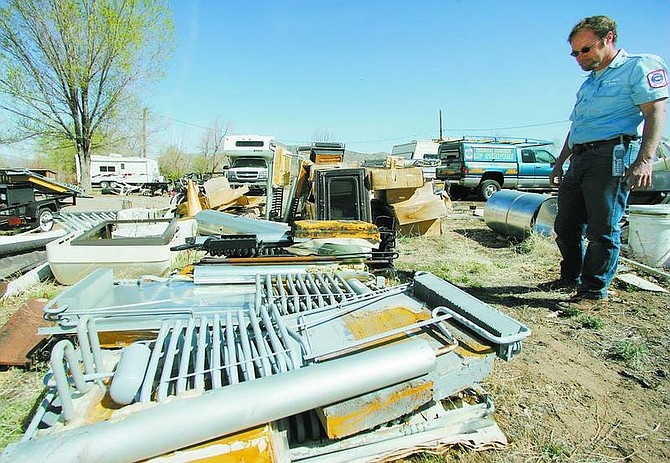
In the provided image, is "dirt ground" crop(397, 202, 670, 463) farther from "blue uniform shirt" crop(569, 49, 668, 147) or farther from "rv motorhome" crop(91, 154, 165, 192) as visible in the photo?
"rv motorhome" crop(91, 154, 165, 192)

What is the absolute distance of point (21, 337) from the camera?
2273mm

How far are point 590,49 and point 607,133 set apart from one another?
0.57 metres

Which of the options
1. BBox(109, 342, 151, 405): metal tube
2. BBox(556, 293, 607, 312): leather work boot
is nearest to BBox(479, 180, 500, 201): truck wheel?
BBox(556, 293, 607, 312): leather work boot

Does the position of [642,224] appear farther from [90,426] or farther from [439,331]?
[90,426]

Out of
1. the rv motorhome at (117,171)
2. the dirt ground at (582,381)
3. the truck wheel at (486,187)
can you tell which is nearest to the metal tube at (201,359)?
the dirt ground at (582,381)

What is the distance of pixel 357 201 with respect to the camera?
537cm

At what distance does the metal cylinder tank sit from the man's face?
9.33 feet

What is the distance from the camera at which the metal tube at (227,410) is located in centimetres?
91

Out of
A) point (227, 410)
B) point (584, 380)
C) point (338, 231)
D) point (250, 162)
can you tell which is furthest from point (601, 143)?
point (250, 162)

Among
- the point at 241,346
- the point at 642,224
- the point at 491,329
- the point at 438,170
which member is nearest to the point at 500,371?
the point at 491,329

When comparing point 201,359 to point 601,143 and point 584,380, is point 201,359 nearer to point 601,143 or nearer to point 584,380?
point 584,380

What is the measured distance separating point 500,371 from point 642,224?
3237 mm

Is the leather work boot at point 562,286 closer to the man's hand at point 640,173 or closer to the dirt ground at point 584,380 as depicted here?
the dirt ground at point 584,380

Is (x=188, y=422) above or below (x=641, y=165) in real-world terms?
below
